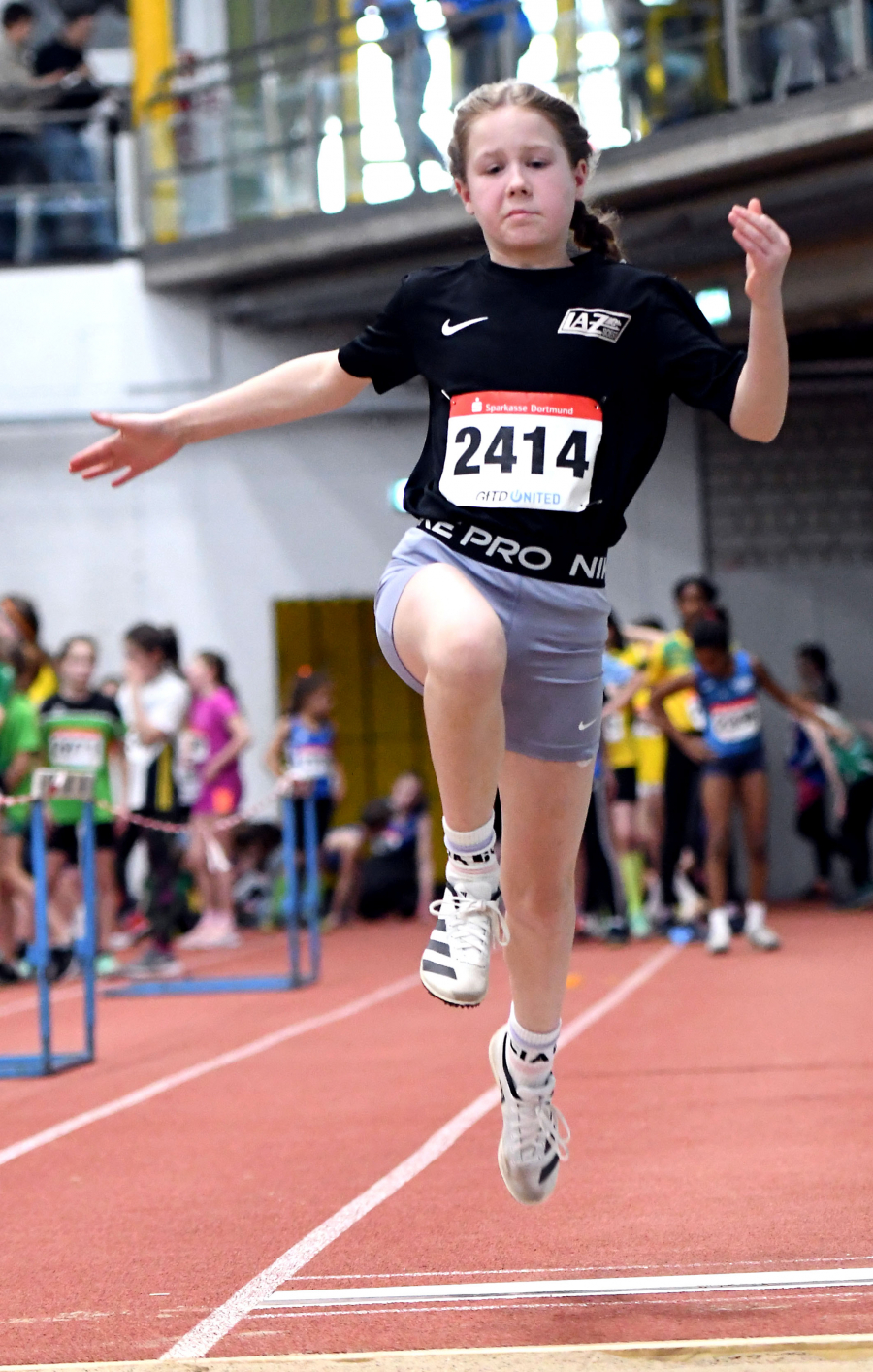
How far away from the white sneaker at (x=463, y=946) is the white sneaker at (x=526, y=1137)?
0.48m

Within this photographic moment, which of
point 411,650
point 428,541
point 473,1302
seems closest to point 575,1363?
point 473,1302

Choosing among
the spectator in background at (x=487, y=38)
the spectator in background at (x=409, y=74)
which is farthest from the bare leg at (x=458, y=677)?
the spectator in background at (x=409, y=74)

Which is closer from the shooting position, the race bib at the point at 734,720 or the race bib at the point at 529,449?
the race bib at the point at 529,449

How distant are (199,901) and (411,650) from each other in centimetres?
1145

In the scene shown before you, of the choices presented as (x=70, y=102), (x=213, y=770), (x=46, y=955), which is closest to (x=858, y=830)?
(x=213, y=770)

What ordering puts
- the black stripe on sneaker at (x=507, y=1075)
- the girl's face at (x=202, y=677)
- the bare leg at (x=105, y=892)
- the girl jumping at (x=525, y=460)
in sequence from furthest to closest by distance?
the girl's face at (x=202, y=677)
the bare leg at (x=105, y=892)
the black stripe on sneaker at (x=507, y=1075)
the girl jumping at (x=525, y=460)

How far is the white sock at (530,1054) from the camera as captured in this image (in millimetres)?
3840

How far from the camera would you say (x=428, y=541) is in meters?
3.54

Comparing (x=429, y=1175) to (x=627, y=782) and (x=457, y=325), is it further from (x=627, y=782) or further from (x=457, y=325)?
(x=627, y=782)

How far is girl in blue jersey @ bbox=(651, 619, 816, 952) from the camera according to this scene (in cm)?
1047

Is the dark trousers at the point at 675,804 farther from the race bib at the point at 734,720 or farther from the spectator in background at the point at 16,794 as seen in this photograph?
the spectator in background at the point at 16,794

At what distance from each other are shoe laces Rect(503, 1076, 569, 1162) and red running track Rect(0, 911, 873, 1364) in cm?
26

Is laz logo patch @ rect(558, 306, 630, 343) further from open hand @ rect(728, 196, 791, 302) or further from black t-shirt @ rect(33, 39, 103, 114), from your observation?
black t-shirt @ rect(33, 39, 103, 114)

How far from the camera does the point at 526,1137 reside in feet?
12.4
